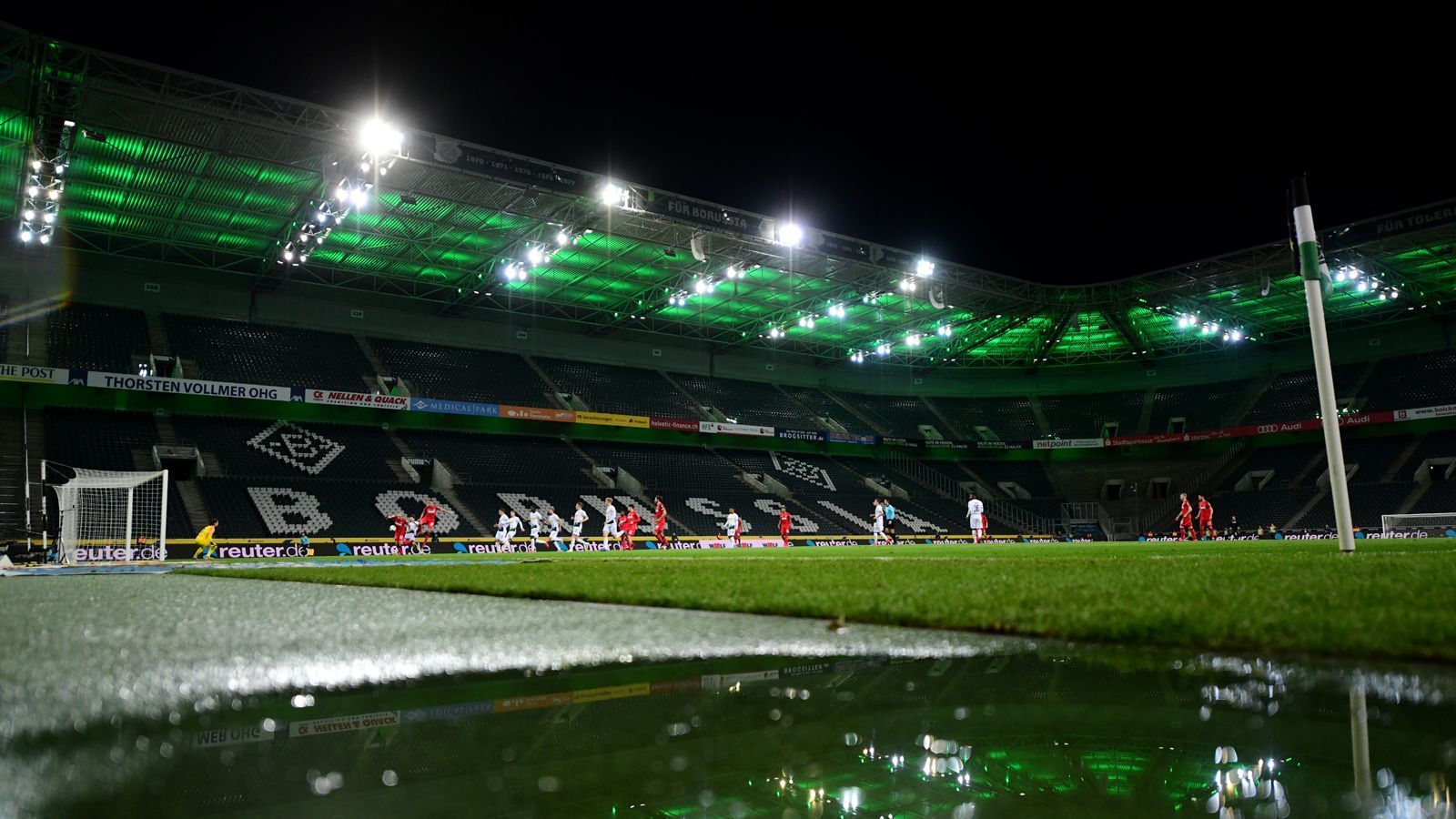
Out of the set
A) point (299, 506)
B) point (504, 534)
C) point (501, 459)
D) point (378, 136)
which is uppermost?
point (378, 136)

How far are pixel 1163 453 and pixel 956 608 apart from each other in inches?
2166

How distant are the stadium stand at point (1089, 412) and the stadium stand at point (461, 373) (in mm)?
32178

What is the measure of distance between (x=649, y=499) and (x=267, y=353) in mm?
16792

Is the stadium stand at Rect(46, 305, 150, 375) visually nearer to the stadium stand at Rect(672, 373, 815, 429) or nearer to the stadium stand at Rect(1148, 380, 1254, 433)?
the stadium stand at Rect(672, 373, 815, 429)

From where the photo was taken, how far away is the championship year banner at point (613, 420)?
39938mm

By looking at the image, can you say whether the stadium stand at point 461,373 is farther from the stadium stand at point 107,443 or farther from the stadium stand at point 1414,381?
the stadium stand at point 1414,381

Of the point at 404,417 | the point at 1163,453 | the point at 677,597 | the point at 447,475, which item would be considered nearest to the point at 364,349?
the point at 404,417

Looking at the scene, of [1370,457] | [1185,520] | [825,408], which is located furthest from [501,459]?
[1370,457]

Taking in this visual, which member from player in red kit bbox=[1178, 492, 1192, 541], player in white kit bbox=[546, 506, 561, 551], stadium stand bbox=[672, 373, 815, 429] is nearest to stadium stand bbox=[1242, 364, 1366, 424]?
player in red kit bbox=[1178, 492, 1192, 541]

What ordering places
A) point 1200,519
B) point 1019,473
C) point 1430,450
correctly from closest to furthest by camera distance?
point 1200,519
point 1430,450
point 1019,473

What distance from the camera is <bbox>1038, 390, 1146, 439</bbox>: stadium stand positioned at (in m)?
53.0

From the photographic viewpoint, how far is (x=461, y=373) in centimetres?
3997

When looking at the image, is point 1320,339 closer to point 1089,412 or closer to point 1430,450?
point 1430,450

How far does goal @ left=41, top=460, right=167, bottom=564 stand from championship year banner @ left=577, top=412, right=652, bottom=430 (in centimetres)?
1707
